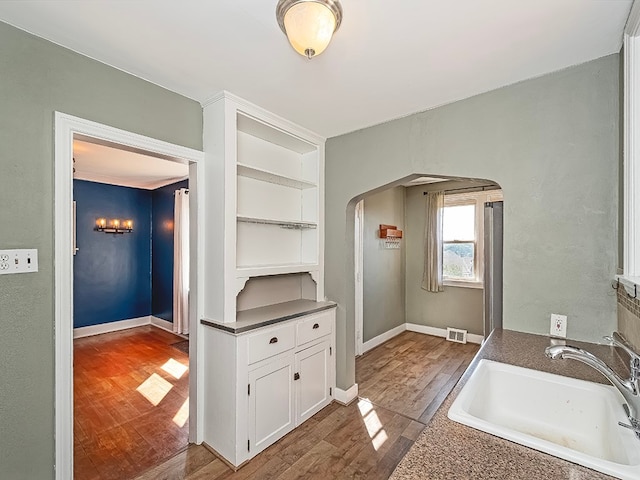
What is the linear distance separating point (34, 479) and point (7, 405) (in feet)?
1.34

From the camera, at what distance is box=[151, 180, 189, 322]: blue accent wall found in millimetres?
5199

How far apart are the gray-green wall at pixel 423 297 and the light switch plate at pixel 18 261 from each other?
459cm

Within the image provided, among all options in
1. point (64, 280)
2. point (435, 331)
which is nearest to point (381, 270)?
point (435, 331)

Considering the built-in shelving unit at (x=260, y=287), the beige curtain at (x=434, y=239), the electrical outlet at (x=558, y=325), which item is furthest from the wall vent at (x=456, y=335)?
the electrical outlet at (x=558, y=325)

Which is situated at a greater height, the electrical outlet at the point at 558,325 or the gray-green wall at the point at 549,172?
the gray-green wall at the point at 549,172

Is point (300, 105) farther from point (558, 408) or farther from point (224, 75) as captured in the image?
point (558, 408)

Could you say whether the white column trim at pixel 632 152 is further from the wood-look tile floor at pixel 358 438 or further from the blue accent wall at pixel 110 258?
the blue accent wall at pixel 110 258

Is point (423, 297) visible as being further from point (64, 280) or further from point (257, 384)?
point (64, 280)

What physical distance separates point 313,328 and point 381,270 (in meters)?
2.20

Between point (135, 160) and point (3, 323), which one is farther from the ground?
point (135, 160)

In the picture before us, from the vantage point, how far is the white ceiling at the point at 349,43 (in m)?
1.34

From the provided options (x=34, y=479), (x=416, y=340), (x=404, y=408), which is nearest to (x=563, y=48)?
(x=404, y=408)

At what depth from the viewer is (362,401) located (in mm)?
2844

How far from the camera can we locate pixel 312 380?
2566 mm
